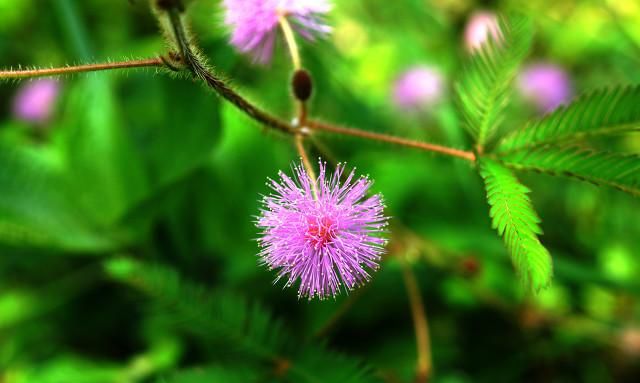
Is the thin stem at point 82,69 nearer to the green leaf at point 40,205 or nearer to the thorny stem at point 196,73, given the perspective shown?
the thorny stem at point 196,73

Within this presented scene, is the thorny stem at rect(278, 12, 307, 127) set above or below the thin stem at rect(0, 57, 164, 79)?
above

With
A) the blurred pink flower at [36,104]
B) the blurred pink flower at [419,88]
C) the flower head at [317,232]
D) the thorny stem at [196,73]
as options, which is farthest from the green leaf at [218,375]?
the blurred pink flower at [36,104]

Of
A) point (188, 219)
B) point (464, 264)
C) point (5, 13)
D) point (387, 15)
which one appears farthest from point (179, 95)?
point (5, 13)

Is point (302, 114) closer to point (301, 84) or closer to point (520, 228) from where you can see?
point (301, 84)

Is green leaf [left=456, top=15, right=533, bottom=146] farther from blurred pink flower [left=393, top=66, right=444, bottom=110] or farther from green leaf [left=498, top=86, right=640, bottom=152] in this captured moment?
blurred pink flower [left=393, top=66, right=444, bottom=110]

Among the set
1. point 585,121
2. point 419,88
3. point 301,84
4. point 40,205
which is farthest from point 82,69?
point 419,88

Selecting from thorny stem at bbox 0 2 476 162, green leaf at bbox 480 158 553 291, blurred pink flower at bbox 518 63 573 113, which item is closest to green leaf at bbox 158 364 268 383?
thorny stem at bbox 0 2 476 162

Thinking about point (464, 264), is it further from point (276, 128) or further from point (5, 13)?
point (5, 13)
